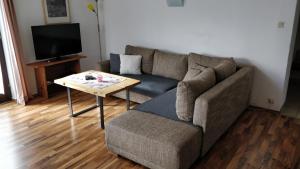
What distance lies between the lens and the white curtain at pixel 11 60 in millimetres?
3904

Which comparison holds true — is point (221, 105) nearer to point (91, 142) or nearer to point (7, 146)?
point (91, 142)

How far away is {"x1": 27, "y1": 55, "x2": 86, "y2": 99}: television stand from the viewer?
432cm

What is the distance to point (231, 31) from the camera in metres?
3.87

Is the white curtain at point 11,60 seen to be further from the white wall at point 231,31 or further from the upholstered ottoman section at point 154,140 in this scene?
the upholstered ottoman section at point 154,140

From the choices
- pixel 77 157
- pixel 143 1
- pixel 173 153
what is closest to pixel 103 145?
pixel 77 157

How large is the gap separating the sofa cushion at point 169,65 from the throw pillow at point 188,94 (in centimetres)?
136

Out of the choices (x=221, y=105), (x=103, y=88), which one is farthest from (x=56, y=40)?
(x=221, y=105)

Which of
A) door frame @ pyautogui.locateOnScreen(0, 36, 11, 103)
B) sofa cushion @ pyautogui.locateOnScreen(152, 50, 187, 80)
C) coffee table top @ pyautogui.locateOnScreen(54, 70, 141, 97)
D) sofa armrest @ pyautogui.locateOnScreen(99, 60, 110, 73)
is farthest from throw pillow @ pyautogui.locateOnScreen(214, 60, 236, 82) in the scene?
door frame @ pyautogui.locateOnScreen(0, 36, 11, 103)

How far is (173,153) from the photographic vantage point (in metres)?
2.27

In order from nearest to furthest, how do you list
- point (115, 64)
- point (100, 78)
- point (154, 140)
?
point (154, 140)
point (100, 78)
point (115, 64)

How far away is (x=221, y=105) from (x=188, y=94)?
479mm

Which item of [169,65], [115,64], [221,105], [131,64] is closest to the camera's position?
[221,105]

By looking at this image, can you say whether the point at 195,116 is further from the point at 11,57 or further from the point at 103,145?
the point at 11,57

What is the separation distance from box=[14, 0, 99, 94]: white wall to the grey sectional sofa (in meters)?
2.44
